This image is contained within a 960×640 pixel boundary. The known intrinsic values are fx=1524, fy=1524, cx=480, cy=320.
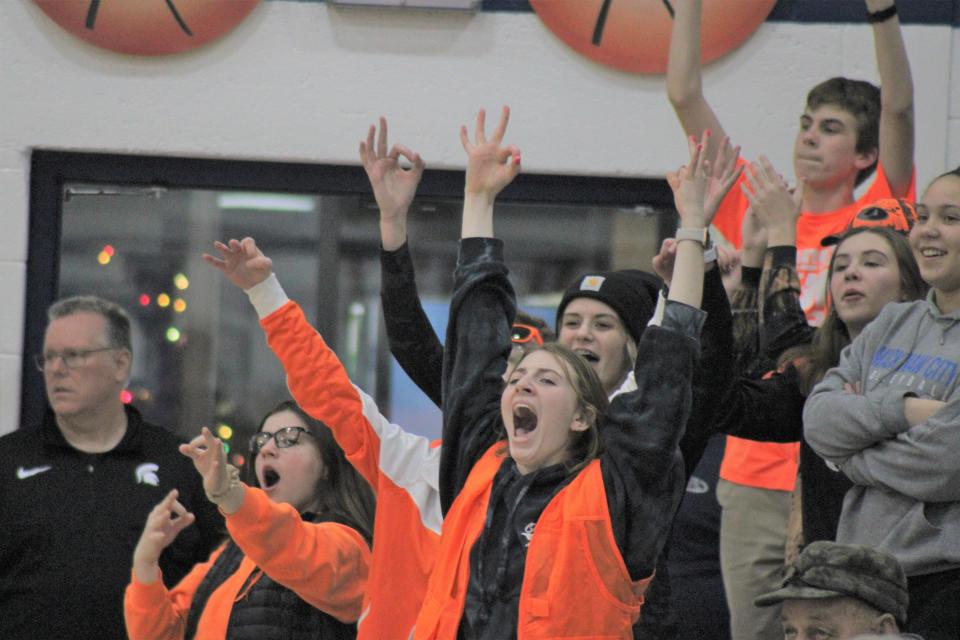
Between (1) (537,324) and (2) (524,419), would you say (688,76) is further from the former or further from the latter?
(2) (524,419)

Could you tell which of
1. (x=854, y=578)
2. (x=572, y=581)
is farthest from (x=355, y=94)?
(x=854, y=578)

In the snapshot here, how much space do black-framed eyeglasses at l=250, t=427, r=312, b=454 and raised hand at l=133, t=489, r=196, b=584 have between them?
0.98 ft

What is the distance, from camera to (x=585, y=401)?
3.24 m

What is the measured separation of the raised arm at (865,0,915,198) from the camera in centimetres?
447

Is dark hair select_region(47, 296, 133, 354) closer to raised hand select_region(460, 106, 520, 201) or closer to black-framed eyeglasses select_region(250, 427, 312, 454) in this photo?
black-framed eyeglasses select_region(250, 427, 312, 454)

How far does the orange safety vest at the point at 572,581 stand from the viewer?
295cm

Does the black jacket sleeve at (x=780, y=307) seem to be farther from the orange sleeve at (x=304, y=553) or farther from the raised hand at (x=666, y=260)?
the orange sleeve at (x=304, y=553)

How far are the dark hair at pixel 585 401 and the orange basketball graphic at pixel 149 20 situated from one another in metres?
2.66

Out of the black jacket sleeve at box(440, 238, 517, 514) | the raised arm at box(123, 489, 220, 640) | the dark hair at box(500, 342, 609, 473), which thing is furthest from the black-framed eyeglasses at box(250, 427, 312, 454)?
the dark hair at box(500, 342, 609, 473)

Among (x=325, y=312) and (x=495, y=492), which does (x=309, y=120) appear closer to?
(x=325, y=312)

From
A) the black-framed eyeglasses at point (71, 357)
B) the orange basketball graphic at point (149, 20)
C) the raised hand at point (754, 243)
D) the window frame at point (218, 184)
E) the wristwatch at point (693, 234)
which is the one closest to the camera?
the wristwatch at point (693, 234)

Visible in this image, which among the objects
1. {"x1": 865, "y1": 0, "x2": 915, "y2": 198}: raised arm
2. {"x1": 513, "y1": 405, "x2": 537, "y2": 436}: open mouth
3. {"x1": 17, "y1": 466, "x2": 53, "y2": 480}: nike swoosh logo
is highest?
{"x1": 865, "y1": 0, "x2": 915, "y2": 198}: raised arm

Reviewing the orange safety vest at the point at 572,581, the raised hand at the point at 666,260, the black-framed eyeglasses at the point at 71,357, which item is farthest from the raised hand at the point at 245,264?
the black-framed eyeglasses at the point at 71,357

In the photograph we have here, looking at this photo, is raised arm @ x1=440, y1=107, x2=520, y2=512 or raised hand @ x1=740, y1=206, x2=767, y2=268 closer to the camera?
raised arm @ x1=440, y1=107, x2=520, y2=512
